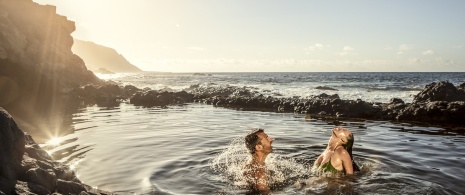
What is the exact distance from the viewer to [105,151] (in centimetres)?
931

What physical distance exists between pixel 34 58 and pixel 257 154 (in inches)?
1173

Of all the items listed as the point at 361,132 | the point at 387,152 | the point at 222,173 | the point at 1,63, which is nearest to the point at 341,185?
the point at 222,173

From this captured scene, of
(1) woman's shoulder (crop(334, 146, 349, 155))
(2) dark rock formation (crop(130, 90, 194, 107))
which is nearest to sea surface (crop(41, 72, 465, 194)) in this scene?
(1) woman's shoulder (crop(334, 146, 349, 155))

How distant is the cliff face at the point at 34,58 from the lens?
26641 millimetres

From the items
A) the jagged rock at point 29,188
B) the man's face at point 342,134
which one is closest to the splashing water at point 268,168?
the man's face at point 342,134

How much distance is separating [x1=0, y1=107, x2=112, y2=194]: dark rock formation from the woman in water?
4.46 m

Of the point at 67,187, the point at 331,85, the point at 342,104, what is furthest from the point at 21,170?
the point at 331,85

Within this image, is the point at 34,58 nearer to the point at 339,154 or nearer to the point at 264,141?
the point at 264,141

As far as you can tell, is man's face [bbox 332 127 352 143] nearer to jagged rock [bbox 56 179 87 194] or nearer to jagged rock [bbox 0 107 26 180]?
jagged rock [bbox 56 179 87 194]

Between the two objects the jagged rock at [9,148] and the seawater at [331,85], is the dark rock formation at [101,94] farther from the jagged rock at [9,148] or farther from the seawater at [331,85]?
the jagged rock at [9,148]

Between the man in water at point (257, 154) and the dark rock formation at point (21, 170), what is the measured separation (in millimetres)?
3263

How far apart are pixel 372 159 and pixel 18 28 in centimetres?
3275

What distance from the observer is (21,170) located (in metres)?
4.00

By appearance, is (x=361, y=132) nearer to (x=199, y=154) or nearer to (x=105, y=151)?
(x=199, y=154)
